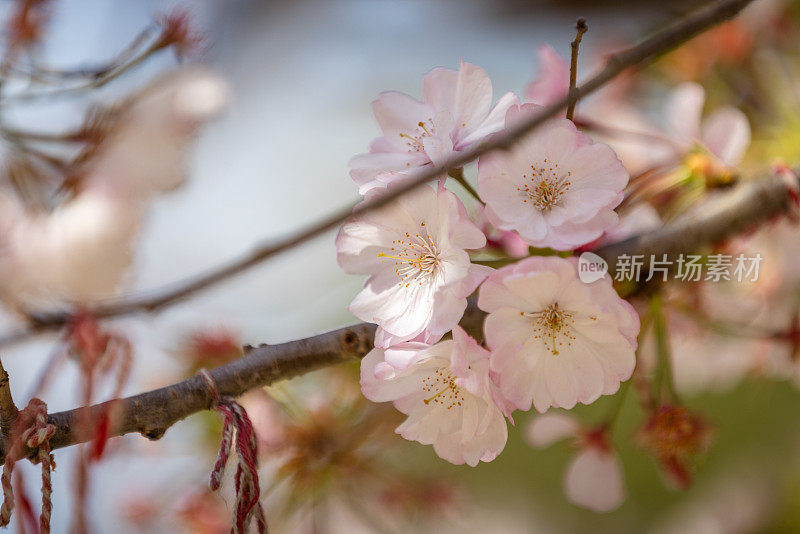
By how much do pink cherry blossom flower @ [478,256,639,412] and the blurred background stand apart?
11cm

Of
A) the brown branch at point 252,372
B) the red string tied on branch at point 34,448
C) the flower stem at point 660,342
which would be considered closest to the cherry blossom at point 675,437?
the flower stem at point 660,342

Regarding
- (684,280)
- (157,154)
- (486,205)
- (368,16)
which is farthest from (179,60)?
(368,16)

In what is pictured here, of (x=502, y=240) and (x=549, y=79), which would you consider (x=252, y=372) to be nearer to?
(x=502, y=240)

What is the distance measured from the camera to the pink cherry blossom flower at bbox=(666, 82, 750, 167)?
59 centimetres

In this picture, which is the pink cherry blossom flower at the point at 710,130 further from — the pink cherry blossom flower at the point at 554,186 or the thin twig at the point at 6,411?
the thin twig at the point at 6,411

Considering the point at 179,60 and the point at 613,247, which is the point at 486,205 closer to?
the point at 613,247

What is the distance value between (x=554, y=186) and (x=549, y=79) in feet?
0.66

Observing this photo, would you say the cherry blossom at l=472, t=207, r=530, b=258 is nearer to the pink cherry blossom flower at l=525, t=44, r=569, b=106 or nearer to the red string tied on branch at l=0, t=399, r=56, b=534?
the pink cherry blossom flower at l=525, t=44, r=569, b=106

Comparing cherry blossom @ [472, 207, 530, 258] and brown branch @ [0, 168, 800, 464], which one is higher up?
cherry blossom @ [472, 207, 530, 258]

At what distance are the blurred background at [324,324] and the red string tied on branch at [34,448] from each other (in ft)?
0.05

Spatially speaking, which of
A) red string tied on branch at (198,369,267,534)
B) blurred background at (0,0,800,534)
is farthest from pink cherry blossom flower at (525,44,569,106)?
red string tied on branch at (198,369,267,534)

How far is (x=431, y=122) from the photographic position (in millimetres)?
400

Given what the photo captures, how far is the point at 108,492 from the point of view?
3.03 ft

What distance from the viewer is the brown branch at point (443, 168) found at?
0.72ft
